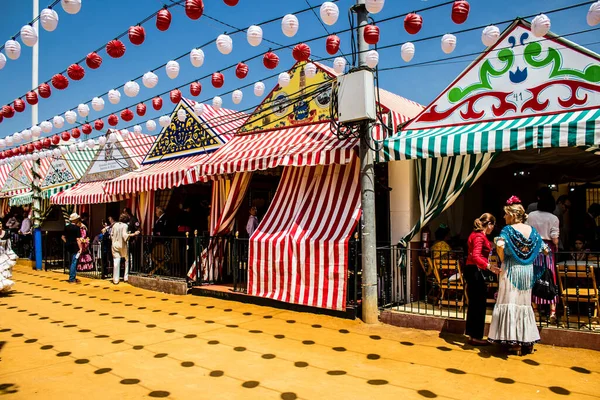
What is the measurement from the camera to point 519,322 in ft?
15.7

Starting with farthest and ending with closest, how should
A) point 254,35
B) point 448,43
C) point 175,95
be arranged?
point 175,95, point 254,35, point 448,43

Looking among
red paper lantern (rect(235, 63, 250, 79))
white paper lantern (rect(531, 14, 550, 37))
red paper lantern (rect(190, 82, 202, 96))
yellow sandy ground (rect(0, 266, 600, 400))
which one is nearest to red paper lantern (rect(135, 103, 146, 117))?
red paper lantern (rect(190, 82, 202, 96))

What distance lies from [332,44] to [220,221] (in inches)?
157

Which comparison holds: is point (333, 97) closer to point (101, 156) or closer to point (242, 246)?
point (242, 246)

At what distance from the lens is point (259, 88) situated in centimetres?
899

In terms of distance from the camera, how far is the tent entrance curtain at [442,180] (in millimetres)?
6406

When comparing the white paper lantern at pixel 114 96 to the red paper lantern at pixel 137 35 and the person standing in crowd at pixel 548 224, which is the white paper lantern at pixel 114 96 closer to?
the red paper lantern at pixel 137 35

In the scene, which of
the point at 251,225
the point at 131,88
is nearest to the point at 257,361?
the point at 251,225

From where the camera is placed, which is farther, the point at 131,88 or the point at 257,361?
the point at 131,88

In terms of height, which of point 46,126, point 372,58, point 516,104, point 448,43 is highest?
point 448,43

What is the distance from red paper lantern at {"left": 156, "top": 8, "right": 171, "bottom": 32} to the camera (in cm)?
614

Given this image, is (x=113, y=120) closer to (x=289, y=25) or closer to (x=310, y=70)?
(x=310, y=70)

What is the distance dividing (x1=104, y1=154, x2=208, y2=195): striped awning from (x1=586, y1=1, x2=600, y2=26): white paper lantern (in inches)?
269

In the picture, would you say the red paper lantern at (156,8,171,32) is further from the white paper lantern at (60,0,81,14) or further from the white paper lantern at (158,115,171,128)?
the white paper lantern at (158,115,171,128)
